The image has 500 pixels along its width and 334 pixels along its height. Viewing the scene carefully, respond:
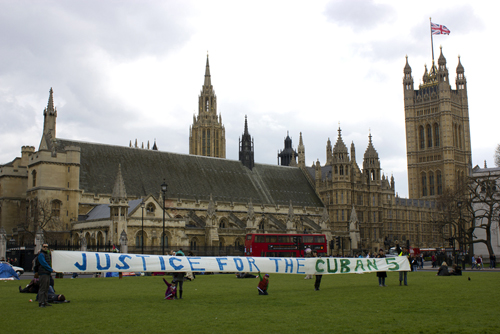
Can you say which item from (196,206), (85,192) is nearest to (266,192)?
(196,206)

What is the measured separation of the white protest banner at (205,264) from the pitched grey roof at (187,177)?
43945 millimetres

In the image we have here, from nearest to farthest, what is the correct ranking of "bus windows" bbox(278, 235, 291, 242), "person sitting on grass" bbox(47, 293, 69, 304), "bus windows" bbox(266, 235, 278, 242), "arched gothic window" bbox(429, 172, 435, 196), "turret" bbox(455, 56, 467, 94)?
"person sitting on grass" bbox(47, 293, 69, 304), "bus windows" bbox(266, 235, 278, 242), "bus windows" bbox(278, 235, 291, 242), "arched gothic window" bbox(429, 172, 435, 196), "turret" bbox(455, 56, 467, 94)

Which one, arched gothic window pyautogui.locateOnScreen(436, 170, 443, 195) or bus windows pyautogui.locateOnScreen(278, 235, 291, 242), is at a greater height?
arched gothic window pyautogui.locateOnScreen(436, 170, 443, 195)

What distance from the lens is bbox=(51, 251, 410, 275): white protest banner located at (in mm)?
18547

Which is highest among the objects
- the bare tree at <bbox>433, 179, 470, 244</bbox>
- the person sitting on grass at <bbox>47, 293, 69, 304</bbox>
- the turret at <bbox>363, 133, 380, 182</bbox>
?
the turret at <bbox>363, 133, 380, 182</bbox>

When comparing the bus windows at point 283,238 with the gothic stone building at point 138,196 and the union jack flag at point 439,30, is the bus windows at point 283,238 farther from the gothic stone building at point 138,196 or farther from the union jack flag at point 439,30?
the union jack flag at point 439,30

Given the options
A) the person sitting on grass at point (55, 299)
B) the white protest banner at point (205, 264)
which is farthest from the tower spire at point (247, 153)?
the person sitting on grass at point (55, 299)

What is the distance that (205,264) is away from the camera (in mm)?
20531

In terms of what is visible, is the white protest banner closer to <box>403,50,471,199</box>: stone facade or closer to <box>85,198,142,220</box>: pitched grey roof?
<box>85,198,142,220</box>: pitched grey roof

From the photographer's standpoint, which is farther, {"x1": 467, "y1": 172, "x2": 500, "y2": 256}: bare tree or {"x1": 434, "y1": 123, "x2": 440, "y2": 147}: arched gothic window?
{"x1": 434, "y1": 123, "x2": 440, "y2": 147}: arched gothic window

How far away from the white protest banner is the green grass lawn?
106cm

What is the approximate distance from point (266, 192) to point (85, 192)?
27.5 meters

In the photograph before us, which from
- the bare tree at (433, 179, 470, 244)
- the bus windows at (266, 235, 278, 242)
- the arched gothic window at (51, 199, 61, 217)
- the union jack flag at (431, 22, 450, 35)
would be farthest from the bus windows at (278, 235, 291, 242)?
the union jack flag at (431, 22, 450, 35)

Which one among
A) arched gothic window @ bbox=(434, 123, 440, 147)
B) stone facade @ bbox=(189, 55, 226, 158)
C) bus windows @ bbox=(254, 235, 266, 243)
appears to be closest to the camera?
bus windows @ bbox=(254, 235, 266, 243)
